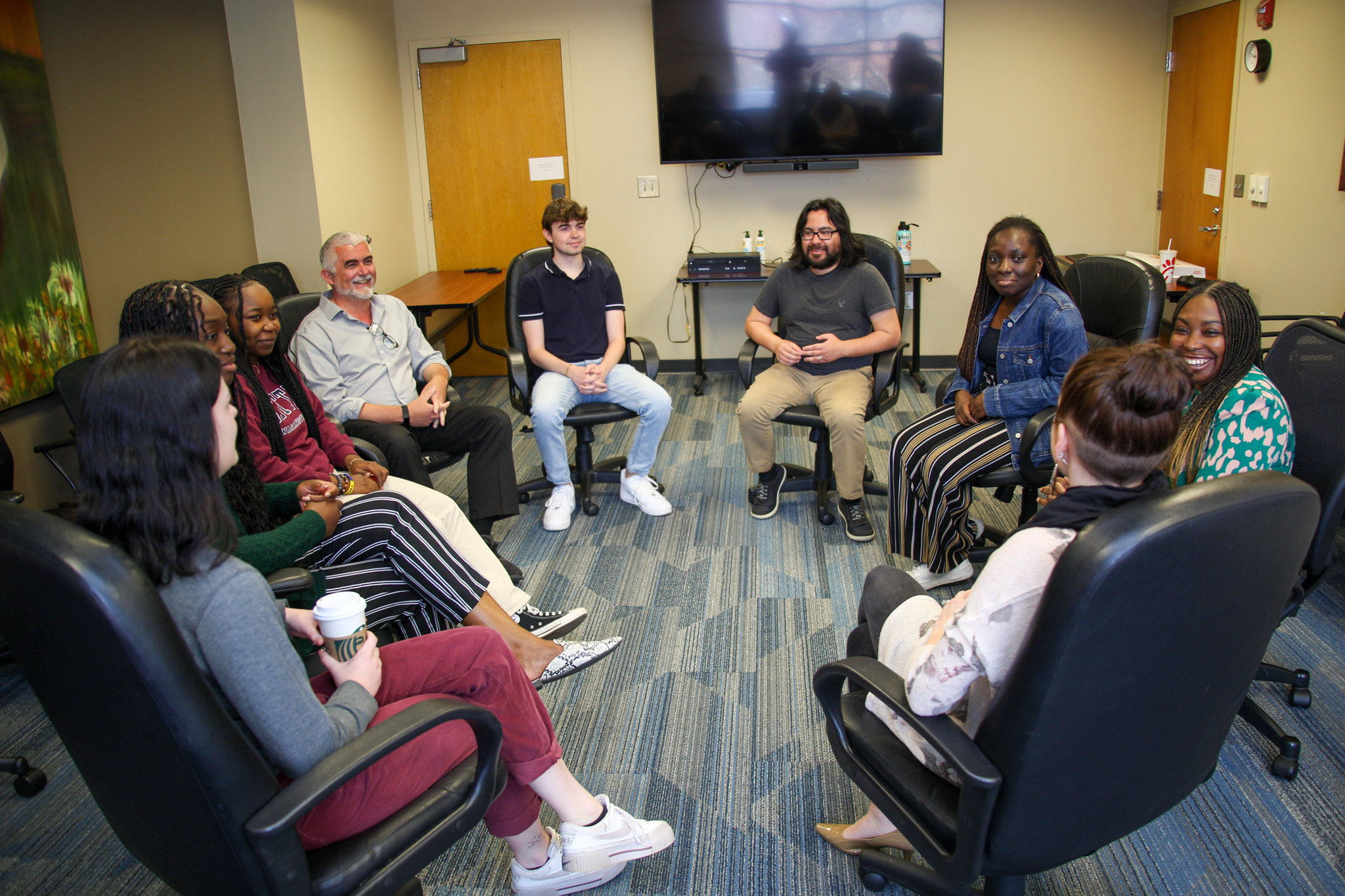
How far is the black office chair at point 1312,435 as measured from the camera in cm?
186

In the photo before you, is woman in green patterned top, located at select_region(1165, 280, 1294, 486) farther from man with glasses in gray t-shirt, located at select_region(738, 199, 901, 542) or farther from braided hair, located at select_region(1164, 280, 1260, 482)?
man with glasses in gray t-shirt, located at select_region(738, 199, 901, 542)

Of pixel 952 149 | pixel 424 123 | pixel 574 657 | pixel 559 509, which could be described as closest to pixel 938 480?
pixel 574 657

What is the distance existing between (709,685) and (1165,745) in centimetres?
134

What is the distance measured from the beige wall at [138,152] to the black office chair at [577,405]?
1.52 meters

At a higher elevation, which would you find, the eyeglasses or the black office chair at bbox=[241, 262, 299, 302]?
the black office chair at bbox=[241, 262, 299, 302]

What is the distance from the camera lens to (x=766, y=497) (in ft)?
11.4

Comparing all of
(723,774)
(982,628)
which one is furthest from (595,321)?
(982,628)

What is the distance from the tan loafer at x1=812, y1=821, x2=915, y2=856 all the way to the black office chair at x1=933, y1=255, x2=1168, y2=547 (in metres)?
1.17

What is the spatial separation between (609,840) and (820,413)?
1.91 meters

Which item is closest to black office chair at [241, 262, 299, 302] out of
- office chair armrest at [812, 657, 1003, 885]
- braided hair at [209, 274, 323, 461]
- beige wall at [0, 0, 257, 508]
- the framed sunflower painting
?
beige wall at [0, 0, 257, 508]

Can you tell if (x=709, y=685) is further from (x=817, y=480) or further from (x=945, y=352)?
(x=945, y=352)

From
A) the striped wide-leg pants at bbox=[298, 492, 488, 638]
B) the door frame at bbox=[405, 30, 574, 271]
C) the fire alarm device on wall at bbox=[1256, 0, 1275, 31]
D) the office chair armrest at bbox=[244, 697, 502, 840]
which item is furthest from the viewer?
the door frame at bbox=[405, 30, 574, 271]

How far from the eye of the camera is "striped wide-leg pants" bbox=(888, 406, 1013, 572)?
2.69 meters

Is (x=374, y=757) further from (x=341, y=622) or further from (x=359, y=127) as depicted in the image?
(x=359, y=127)
